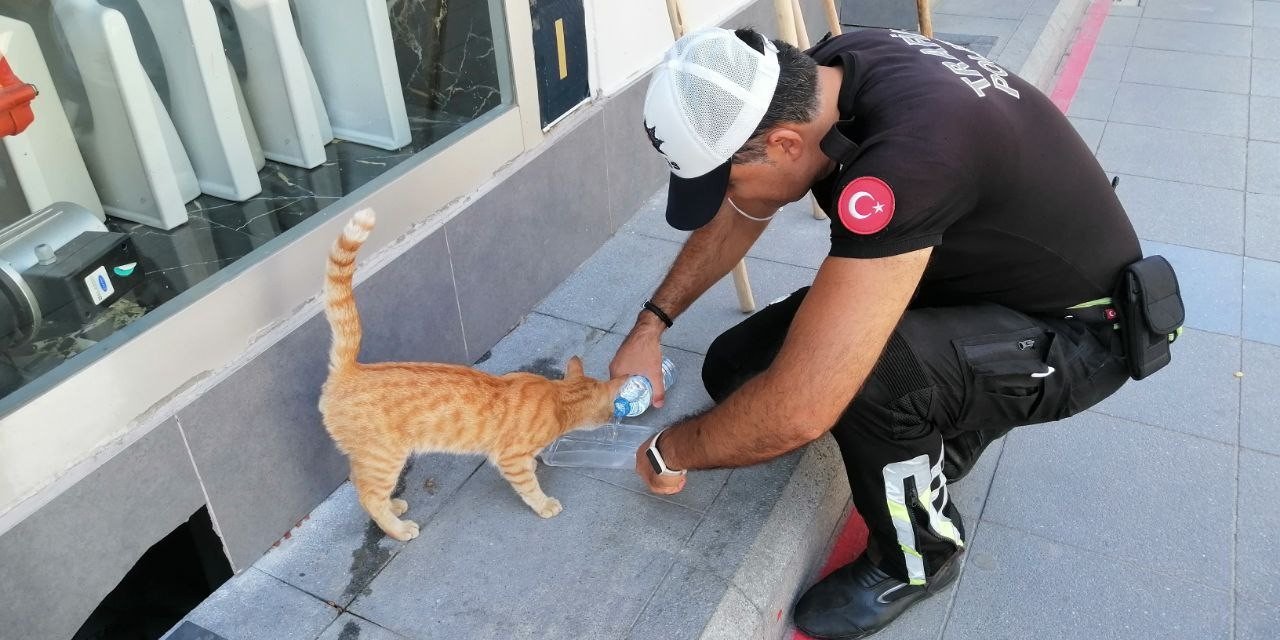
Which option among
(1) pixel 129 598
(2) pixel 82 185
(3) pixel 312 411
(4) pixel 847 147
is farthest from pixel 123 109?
(4) pixel 847 147

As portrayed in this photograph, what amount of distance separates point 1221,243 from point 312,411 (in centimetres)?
385

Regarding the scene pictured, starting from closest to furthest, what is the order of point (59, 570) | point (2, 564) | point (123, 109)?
point (2, 564) < point (59, 570) < point (123, 109)

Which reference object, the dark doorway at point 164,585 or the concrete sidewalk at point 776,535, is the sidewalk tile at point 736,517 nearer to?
the concrete sidewalk at point 776,535

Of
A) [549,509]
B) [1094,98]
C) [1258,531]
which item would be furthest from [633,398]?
[1094,98]

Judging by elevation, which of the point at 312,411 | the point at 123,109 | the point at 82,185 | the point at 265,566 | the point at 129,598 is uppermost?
the point at 123,109

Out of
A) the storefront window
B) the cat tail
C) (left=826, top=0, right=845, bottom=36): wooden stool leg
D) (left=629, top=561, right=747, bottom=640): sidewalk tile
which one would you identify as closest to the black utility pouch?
(left=629, top=561, right=747, bottom=640): sidewalk tile

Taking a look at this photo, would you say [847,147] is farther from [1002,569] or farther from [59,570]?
[59,570]

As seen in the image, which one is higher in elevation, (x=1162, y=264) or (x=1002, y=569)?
(x=1162, y=264)

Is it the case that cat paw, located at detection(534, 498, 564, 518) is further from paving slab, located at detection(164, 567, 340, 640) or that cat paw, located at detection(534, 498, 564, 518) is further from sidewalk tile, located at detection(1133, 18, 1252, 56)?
sidewalk tile, located at detection(1133, 18, 1252, 56)

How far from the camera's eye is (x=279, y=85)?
9.08 feet

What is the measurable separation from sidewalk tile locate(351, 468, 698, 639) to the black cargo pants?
21.7 inches

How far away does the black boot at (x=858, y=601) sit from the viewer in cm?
234

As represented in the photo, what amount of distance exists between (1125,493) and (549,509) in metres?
1.74

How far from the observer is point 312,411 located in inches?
99.0
